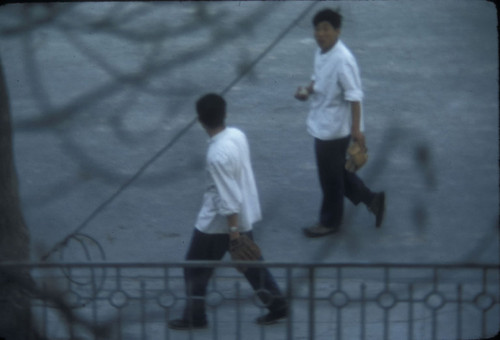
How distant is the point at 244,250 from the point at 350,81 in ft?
5.36

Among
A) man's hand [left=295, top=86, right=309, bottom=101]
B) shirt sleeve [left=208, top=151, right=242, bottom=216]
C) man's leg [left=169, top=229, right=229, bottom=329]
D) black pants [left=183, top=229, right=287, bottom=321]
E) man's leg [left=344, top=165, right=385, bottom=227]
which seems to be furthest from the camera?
man's leg [left=344, top=165, right=385, bottom=227]

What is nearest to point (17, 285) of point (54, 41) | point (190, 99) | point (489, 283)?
point (489, 283)

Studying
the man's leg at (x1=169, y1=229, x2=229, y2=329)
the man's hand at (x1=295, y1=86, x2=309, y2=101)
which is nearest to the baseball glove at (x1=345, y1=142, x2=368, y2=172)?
the man's hand at (x1=295, y1=86, x2=309, y2=101)

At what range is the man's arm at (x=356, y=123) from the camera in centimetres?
648

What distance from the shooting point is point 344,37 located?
10.8m

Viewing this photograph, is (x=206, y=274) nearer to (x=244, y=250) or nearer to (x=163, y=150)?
(x=244, y=250)

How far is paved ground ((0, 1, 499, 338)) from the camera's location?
6.95 metres

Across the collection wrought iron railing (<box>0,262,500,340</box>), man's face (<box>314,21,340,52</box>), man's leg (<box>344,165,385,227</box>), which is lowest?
wrought iron railing (<box>0,262,500,340</box>)

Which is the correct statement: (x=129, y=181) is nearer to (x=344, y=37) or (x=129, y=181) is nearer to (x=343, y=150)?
(x=343, y=150)

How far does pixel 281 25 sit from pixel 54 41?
8.31 feet

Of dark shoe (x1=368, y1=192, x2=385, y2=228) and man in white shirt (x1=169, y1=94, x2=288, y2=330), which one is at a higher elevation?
man in white shirt (x1=169, y1=94, x2=288, y2=330)

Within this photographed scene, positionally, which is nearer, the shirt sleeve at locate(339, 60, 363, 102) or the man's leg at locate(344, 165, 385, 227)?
the shirt sleeve at locate(339, 60, 363, 102)

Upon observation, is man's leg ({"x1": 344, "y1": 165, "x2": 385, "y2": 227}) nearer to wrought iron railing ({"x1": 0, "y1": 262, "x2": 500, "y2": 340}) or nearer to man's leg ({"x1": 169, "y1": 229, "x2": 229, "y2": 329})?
wrought iron railing ({"x1": 0, "y1": 262, "x2": 500, "y2": 340})

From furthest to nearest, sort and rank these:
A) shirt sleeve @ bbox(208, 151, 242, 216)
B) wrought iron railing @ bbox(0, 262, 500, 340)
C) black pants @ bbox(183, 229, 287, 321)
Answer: black pants @ bbox(183, 229, 287, 321) < shirt sleeve @ bbox(208, 151, 242, 216) < wrought iron railing @ bbox(0, 262, 500, 340)
